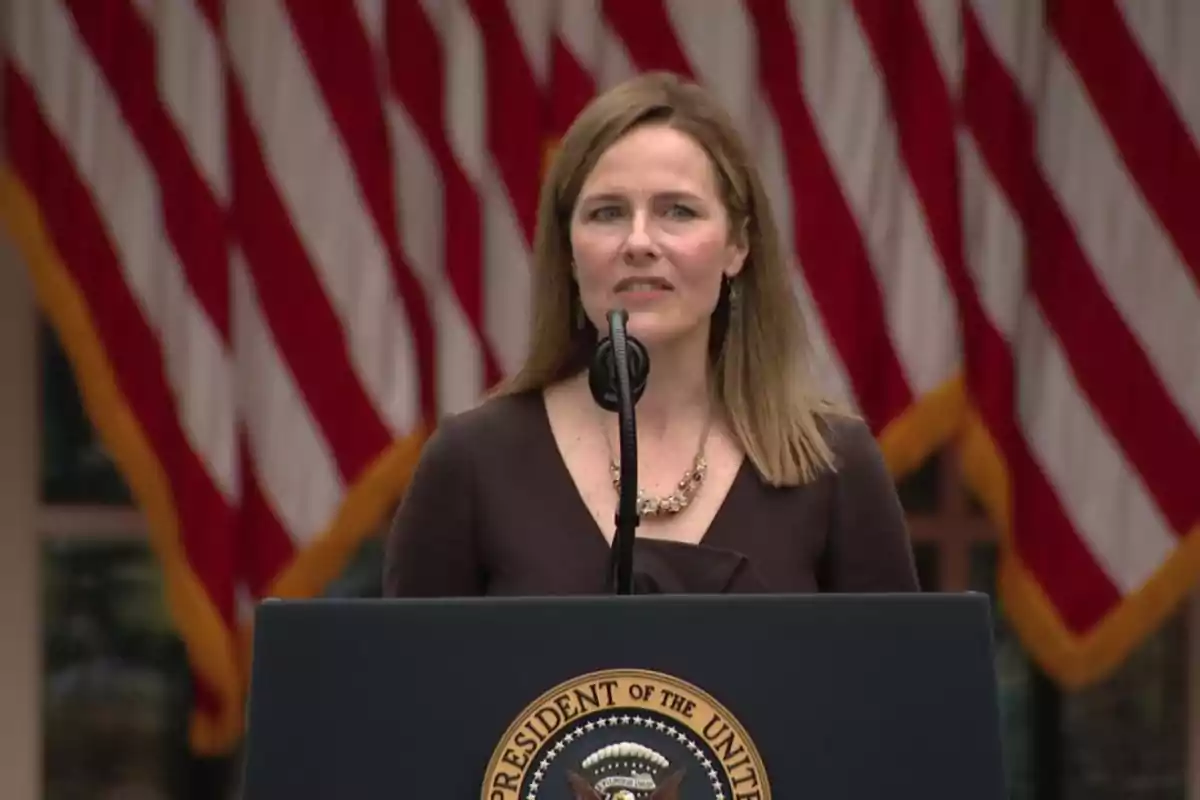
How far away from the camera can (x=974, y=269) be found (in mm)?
1995

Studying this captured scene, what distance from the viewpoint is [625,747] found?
65cm

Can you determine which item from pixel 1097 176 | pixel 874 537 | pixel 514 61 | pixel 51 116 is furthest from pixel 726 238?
pixel 51 116

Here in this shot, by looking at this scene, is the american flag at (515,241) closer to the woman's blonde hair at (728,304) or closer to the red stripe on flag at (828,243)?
the red stripe on flag at (828,243)

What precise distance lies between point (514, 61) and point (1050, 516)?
0.97 metres

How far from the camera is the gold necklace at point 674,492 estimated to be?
1.02 metres

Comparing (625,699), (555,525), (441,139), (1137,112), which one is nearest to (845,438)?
(555,525)

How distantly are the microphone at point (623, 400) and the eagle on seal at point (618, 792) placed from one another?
16 cm

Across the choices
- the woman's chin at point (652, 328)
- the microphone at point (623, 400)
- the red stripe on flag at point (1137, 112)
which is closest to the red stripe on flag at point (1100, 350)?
the red stripe on flag at point (1137, 112)

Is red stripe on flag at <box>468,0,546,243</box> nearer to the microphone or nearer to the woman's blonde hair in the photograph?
the woman's blonde hair

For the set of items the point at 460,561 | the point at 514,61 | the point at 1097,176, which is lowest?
the point at 460,561

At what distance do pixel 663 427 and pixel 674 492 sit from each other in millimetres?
59

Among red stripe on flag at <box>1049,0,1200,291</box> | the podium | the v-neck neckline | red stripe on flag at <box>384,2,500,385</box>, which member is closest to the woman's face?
the v-neck neckline

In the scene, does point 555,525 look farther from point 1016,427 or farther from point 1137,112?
point 1137,112

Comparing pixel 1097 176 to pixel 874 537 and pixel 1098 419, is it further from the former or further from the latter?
pixel 874 537
